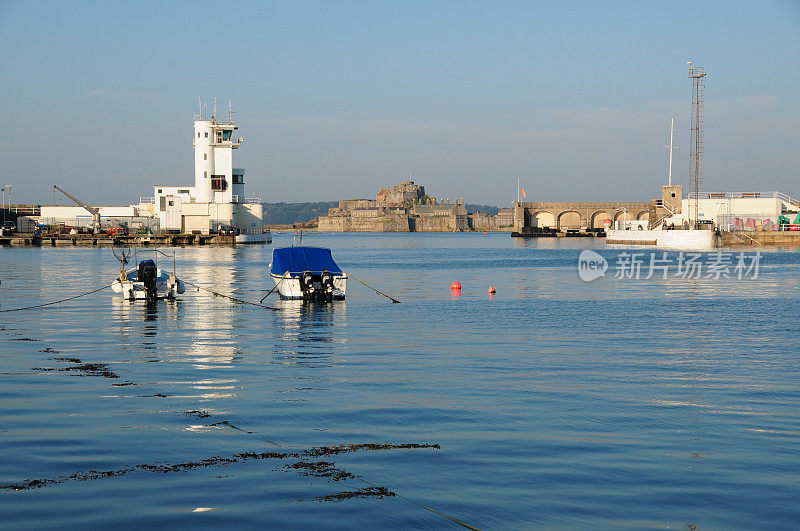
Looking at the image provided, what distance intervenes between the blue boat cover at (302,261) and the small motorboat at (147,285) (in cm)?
591

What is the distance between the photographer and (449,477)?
1152 cm

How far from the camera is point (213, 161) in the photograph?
13638cm

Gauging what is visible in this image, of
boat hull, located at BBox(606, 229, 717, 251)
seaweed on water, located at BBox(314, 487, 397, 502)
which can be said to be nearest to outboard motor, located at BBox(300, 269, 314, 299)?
seaweed on water, located at BBox(314, 487, 397, 502)

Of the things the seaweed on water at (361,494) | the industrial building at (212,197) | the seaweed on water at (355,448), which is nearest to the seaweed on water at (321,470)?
the seaweed on water at (355,448)

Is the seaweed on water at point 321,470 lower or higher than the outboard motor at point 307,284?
lower

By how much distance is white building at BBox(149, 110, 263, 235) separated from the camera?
134375 millimetres

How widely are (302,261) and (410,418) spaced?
30.0 metres

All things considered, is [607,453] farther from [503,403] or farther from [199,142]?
[199,142]

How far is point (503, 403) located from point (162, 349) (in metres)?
13.3

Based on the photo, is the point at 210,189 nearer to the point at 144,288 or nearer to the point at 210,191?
the point at 210,191

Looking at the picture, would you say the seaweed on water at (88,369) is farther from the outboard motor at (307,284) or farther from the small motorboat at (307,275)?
the small motorboat at (307,275)

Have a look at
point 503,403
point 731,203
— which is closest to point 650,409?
point 503,403

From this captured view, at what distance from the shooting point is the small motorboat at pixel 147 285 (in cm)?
Answer: 4250

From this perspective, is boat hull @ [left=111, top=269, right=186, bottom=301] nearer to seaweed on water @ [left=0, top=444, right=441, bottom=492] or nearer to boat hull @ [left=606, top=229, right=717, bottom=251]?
seaweed on water @ [left=0, top=444, right=441, bottom=492]
